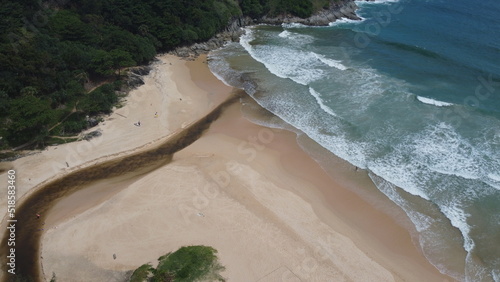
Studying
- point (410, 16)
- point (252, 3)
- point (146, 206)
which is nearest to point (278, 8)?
point (252, 3)

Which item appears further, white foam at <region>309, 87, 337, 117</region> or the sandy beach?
white foam at <region>309, 87, 337, 117</region>

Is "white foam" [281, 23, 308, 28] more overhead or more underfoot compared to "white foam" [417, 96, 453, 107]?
more overhead

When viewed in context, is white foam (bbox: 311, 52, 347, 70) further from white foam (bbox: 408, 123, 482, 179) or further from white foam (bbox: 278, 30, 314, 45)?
white foam (bbox: 408, 123, 482, 179)

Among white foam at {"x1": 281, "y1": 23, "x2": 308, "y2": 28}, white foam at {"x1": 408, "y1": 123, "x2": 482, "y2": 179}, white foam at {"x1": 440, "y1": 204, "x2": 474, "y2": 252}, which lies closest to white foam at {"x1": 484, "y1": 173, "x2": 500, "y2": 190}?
white foam at {"x1": 408, "y1": 123, "x2": 482, "y2": 179}

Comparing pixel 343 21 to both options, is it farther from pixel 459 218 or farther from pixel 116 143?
pixel 116 143

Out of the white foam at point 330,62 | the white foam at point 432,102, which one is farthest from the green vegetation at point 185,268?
the white foam at point 330,62

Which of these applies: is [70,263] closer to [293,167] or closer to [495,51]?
[293,167]

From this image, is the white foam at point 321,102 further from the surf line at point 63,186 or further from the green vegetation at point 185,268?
the green vegetation at point 185,268

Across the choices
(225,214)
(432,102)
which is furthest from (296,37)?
(225,214)
